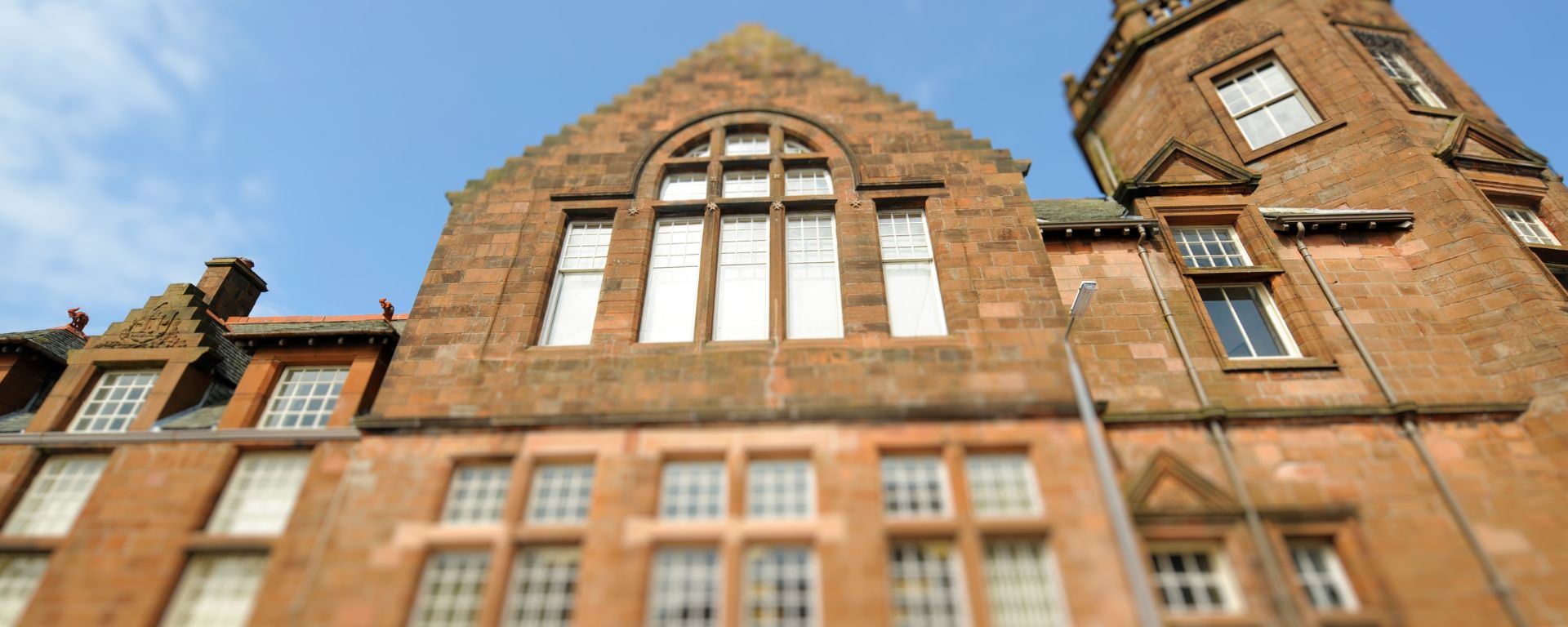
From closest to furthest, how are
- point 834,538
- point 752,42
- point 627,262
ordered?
point 834,538, point 627,262, point 752,42

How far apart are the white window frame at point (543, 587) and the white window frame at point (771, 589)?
1.99 meters

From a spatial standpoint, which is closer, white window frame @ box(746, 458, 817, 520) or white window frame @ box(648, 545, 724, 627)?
white window frame @ box(648, 545, 724, 627)

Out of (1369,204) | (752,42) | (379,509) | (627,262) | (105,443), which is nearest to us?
(379,509)

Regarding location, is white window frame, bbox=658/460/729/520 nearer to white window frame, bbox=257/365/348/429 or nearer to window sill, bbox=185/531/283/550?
window sill, bbox=185/531/283/550

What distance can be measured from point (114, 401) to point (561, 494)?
358 inches

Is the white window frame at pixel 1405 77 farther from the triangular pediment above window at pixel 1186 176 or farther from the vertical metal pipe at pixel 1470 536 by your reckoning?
the vertical metal pipe at pixel 1470 536

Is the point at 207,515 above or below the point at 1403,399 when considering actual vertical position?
below

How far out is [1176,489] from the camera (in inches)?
363

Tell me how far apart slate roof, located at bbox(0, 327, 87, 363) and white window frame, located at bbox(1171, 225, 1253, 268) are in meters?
20.7

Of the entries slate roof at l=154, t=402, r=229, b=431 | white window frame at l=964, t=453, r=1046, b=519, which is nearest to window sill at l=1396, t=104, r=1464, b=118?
white window frame at l=964, t=453, r=1046, b=519

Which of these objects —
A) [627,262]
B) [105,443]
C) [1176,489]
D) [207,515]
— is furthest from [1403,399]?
[105,443]

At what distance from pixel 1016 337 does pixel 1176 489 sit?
283cm

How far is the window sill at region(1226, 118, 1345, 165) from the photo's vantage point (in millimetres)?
15289

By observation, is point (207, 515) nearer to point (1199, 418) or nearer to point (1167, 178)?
point (1199, 418)
